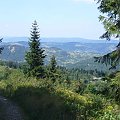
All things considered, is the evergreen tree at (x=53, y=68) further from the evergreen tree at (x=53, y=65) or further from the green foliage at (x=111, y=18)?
the green foliage at (x=111, y=18)

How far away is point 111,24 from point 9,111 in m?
6.53

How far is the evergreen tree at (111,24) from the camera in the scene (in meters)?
13.9

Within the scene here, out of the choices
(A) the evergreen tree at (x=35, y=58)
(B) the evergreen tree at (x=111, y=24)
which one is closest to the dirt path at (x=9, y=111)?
(B) the evergreen tree at (x=111, y=24)

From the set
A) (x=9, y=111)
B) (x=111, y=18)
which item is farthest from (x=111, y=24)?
(x=9, y=111)

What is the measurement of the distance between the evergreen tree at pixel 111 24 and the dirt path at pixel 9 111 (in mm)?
4438

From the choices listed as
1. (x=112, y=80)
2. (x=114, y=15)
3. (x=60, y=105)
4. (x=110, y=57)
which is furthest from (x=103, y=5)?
(x=60, y=105)

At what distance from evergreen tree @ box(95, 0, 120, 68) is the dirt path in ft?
14.6

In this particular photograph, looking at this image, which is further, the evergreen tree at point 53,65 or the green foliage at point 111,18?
the evergreen tree at point 53,65

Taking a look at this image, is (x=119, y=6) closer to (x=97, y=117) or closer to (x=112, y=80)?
(x=112, y=80)

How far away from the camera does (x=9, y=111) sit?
16.7 meters

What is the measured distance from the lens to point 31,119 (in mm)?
14695

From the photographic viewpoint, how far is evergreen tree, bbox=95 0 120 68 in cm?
1388

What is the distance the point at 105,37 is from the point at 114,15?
107 cm

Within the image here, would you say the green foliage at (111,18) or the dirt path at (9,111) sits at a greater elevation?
the green foliage at (111,18)
